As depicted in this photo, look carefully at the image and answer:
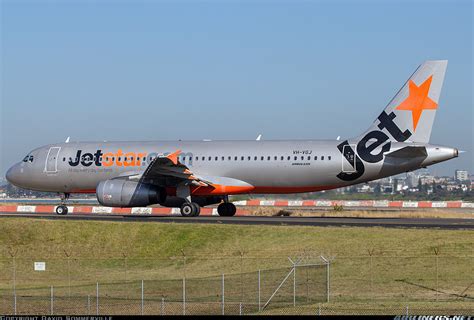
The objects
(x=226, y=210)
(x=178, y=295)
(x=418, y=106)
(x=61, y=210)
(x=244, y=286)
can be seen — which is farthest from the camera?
(x=61, y=210)

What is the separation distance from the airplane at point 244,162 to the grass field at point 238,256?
20.3 feet

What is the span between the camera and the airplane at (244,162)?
46.0 m

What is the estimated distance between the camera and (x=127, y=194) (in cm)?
4741

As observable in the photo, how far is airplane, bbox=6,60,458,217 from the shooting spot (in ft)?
151

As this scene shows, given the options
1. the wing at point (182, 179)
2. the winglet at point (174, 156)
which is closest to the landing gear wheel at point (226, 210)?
the wing at point (182, 179)

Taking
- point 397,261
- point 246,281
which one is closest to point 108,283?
point 246,281

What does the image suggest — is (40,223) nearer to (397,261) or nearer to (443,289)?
(397,261)

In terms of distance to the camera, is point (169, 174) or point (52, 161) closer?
point (169, 174)

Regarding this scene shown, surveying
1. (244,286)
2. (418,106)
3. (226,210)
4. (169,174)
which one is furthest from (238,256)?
(226,210)

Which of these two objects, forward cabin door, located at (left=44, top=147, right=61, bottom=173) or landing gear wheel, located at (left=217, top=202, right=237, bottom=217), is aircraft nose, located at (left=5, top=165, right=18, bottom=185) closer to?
forward cabin door, located at (left=44, top=147, right=61, bottom=173)

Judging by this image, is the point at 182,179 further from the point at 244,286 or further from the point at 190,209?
the point at 244,286

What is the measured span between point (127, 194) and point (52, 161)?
860cm

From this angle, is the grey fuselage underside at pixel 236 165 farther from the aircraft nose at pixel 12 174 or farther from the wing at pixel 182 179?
the aircraft nose at pixel 12 174

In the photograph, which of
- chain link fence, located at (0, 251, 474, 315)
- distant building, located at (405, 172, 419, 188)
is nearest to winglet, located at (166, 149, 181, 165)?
chain link fence, located at (0, 251, 474, 315)
